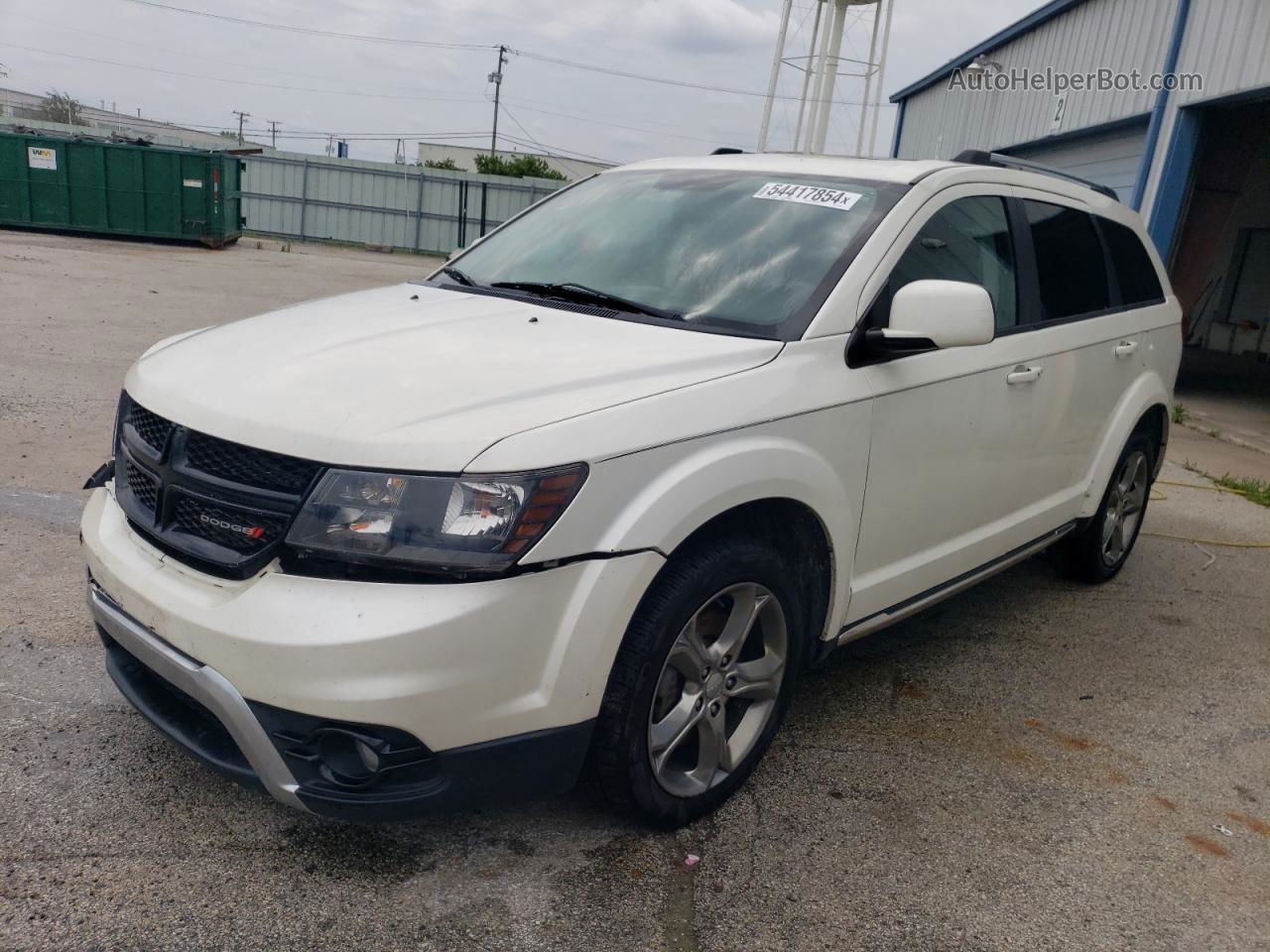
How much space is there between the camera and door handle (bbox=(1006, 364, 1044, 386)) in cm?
368

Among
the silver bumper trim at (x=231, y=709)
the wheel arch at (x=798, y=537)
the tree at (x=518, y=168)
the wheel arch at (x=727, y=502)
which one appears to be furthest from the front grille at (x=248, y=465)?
the tree at (x=518, y=168)

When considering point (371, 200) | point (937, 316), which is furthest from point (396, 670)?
point (371, 200)

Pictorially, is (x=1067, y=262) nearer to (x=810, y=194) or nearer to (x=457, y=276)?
(x=810, y=194)

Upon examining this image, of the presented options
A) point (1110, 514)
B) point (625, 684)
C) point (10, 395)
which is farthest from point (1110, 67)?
point (625, 684)

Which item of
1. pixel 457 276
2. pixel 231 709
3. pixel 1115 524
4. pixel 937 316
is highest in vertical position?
pixel 937 316

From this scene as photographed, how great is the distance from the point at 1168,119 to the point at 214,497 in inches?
476

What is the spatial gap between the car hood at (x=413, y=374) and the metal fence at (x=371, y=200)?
28348 mm

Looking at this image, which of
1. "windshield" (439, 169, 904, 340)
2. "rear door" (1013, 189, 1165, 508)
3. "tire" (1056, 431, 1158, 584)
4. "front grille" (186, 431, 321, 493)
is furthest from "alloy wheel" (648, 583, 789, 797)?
"tire" (1056, 431, 1158, 584)

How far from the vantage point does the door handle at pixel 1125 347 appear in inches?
176

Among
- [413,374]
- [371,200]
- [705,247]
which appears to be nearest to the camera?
[413,374]

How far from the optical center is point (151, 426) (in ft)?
8.70

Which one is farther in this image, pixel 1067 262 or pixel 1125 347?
pixel 1125 347

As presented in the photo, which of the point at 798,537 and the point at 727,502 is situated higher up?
the point at 727,502

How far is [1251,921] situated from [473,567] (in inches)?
83.1
